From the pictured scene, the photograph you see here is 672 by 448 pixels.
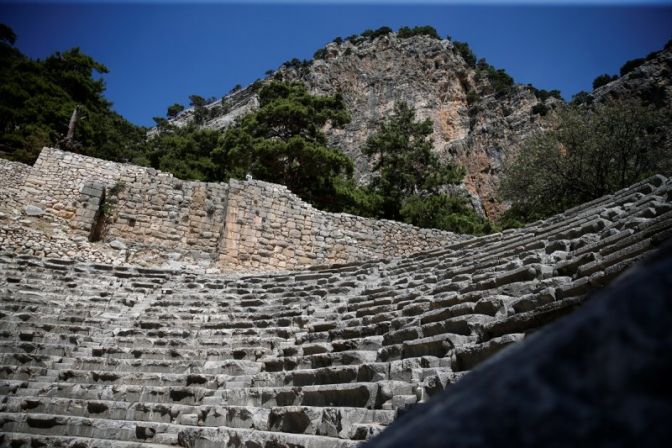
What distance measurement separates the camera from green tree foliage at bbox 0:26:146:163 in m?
19.0

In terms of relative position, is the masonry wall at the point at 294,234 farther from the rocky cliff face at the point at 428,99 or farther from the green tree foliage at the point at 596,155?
the rocky cliff face at the point at 428,99

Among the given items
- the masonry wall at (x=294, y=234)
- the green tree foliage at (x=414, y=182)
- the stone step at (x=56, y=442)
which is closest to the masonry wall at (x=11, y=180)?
the masonry wall at (x=294, y=234)

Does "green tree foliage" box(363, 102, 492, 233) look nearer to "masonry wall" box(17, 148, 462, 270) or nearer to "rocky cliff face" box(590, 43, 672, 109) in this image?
"masonry wall" box(17, 148, 462, 270)

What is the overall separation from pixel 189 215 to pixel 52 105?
45.6ft

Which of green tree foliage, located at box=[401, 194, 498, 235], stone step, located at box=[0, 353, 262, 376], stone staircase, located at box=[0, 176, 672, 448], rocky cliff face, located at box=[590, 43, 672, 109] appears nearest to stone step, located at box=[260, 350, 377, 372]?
stone staircase, located at box=[0, 176, 672, 448]

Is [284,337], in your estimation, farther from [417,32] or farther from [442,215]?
[417,32]

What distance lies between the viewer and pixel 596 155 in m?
15.1

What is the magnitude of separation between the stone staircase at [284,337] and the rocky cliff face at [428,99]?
25.4 meters

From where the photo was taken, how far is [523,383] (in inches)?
23.8

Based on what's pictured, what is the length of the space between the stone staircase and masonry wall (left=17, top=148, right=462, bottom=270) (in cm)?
296

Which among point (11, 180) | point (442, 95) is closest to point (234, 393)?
point (11, 180)

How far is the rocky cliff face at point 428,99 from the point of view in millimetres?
33531

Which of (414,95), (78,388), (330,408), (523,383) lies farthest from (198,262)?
(414,95)

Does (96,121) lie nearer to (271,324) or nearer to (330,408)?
(271,324)
